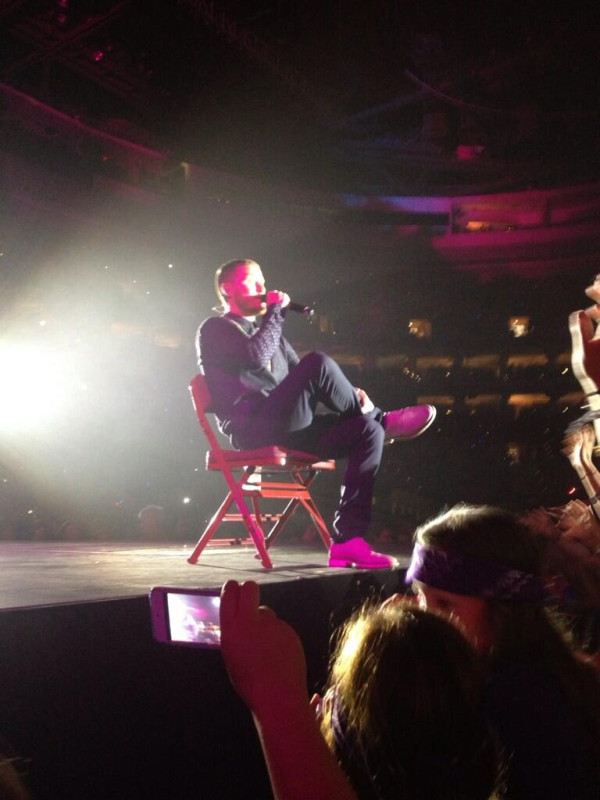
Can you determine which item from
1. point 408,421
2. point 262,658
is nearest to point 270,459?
point 408,421

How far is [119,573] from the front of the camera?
2402 millimetres

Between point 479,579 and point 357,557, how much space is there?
1472 millimetres

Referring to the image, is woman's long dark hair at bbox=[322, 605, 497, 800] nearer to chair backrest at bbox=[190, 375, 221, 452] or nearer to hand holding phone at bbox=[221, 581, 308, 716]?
hand holding phone at bbox=[221, 581, 308, 716]

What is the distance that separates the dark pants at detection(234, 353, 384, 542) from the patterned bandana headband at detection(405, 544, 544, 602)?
4.70 ft

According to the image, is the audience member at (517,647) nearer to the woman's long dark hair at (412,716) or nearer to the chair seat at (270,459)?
the woman's long dark hair at (412,716)

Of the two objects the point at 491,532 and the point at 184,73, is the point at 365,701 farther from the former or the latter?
the point at 184,73

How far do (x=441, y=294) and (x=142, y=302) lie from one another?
3.38 m

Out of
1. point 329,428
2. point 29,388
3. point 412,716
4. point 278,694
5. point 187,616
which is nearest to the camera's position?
point 278,694

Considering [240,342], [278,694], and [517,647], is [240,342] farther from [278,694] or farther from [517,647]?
[278,694]

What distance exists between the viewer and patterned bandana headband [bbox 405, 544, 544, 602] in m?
1.15

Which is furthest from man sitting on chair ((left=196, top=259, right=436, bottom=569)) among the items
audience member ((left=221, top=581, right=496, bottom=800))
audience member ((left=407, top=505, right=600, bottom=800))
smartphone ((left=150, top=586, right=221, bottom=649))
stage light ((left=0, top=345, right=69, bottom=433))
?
stage light ((left=0, top=345, right=69, bottom=433))

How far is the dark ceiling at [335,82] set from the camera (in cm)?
615

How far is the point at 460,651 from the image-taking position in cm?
81

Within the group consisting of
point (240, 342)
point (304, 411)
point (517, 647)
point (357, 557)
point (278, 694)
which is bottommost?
point (357, 557)
